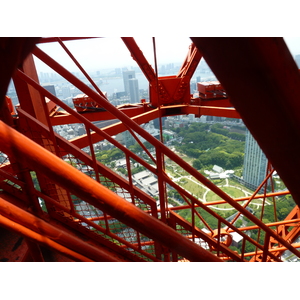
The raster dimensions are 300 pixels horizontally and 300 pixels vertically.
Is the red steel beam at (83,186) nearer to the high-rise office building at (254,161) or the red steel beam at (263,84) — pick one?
the red steel beam at (263,84)

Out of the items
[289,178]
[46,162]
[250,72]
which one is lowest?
[289,178]

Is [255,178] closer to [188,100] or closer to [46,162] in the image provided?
[188,100]

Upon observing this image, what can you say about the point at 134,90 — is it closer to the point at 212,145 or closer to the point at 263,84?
the point at 263,84

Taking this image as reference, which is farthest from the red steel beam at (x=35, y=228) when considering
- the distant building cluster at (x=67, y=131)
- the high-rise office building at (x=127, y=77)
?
the high-rise office building at (x=127, y=77)

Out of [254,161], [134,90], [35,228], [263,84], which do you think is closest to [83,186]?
[35,228]

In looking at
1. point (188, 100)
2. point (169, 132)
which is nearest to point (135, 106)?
Answer: point (188, 100)

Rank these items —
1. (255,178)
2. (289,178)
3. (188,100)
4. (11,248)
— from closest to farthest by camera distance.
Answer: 1. (289,178)
2. (11,248)
3. (188,100)
4. (255,178)


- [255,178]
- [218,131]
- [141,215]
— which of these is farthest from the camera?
[218,131]

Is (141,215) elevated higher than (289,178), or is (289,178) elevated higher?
(289,178)
